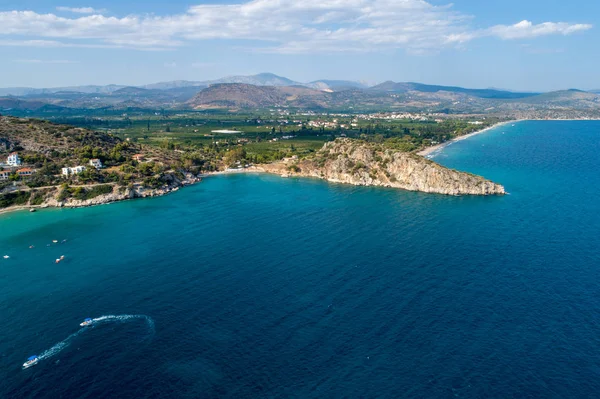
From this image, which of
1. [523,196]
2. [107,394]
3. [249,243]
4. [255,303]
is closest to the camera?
[107,394]

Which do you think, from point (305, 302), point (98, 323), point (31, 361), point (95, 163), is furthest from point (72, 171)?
point (305, 302)

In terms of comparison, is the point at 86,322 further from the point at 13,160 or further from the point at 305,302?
the point at 13,160

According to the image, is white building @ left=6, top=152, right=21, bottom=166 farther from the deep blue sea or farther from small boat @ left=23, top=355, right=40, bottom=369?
small boat @ left=23, top=355, right=40, bottom=369

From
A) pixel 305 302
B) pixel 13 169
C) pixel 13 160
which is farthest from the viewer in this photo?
pixel 13 160

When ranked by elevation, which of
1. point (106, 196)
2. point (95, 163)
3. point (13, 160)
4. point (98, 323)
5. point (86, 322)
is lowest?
point (98, 323)

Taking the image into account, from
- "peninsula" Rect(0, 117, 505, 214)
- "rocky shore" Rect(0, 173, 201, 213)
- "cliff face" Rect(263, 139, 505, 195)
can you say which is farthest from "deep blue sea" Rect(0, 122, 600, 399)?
"cliff face" Rect(263, 139, 505, 195)

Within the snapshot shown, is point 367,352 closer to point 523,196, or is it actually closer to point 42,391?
point 42,391

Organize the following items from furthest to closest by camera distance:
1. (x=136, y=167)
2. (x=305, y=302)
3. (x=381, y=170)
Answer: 1. (x=381, y=170)
2. (x=136, y=167)
3. (x=305, y=302)

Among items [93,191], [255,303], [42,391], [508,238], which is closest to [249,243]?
[255,303]
